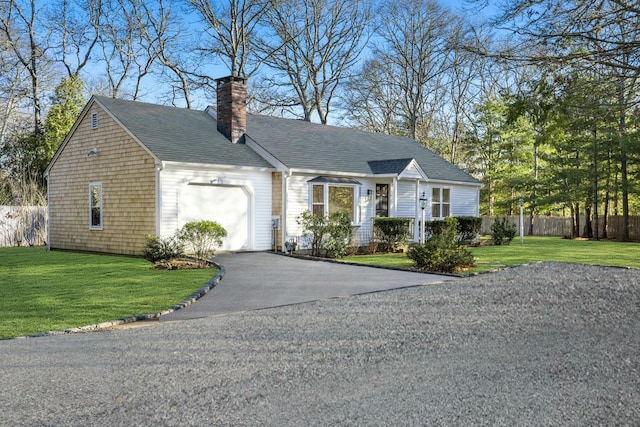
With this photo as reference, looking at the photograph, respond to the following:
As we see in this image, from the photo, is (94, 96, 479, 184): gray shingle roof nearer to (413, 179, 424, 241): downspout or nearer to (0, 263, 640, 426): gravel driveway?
(413, 179, 424, 241): downspout

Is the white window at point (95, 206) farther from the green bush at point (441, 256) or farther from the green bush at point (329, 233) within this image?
the green bush at point (441, 256)

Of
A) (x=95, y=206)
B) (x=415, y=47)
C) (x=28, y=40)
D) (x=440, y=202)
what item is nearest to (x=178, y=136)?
(x=95, y=206)

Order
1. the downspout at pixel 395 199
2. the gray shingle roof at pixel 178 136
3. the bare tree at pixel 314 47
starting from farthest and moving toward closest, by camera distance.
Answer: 1. the bare tree at pixel 314 47
2. the downspout at pixel 395 199
3. the gray shingle roof at pixel 178 136

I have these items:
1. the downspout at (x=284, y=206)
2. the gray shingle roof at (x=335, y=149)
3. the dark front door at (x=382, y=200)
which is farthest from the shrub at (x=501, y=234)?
the downspout at (x=284, y=206)

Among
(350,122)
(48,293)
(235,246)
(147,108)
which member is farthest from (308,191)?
(350,122)

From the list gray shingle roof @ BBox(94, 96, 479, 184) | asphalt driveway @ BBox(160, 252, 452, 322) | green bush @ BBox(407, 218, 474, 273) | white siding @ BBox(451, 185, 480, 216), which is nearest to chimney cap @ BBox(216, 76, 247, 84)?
gray shingle roof @ BBox(94, 96, 479, 184)

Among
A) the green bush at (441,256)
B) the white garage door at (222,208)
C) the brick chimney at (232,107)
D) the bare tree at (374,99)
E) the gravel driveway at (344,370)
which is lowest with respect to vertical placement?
the gravel driveway at (344,370)

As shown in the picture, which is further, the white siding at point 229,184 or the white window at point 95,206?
the white window at point 95,206

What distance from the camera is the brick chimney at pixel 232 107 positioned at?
18938mm

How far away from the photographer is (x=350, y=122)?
3809 cm

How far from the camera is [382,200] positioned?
21109 mm

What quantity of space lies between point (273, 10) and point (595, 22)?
26.3 meters

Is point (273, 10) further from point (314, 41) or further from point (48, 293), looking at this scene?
point (48, 293)

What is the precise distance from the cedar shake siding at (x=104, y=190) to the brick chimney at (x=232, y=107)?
367cm
